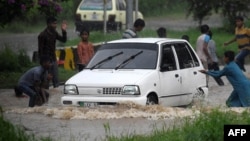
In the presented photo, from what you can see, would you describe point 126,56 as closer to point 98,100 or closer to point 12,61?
point 98,100

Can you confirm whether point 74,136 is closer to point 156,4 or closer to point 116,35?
point 116,35

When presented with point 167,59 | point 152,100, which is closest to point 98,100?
point 152,100

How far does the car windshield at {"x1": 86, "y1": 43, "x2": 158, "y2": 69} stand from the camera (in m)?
15.9

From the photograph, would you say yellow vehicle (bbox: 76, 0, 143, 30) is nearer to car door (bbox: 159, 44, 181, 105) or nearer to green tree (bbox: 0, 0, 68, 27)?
green tree (bbox: 0, 0, 68, 27)

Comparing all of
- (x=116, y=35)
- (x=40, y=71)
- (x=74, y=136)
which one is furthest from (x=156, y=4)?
(x=74, y=136)

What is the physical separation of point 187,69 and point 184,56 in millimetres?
352

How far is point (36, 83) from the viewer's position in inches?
627

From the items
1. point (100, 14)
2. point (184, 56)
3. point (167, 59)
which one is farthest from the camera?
point (100, 14)

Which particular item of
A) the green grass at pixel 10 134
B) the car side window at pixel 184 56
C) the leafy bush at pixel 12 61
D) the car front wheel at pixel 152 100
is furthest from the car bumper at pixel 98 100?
the leafy bush at pixel 12 61

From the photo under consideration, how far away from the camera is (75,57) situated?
25688 millimetres

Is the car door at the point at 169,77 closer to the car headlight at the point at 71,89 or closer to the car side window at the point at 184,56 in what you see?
the car side window at the point at 184,56

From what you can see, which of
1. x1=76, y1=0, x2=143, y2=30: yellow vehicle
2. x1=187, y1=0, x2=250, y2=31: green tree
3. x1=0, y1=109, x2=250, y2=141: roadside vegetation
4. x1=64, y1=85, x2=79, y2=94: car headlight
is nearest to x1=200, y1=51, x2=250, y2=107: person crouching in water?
x1=64, y1=85, x2=79, y2=94: car headlight

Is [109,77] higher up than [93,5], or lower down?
higher up

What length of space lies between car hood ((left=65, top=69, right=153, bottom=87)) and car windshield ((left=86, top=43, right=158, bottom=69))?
0.97ft
